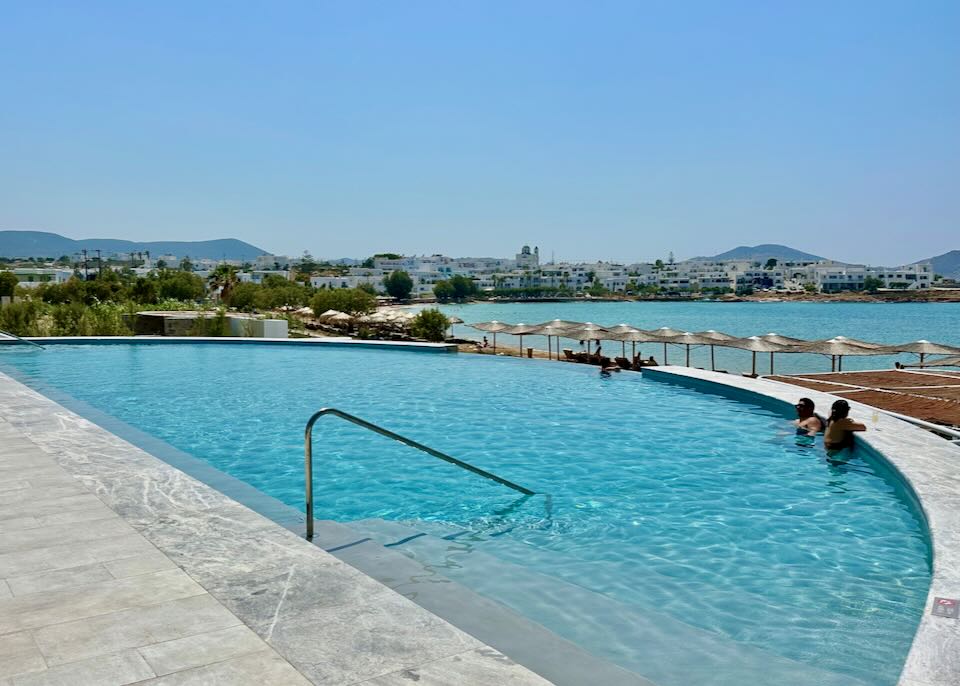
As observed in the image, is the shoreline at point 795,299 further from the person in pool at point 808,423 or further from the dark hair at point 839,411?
the dark hair at point 839,411

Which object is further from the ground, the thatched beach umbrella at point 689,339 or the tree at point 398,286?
the tree at point 398,286

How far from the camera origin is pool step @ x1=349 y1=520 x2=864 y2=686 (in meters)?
4.00

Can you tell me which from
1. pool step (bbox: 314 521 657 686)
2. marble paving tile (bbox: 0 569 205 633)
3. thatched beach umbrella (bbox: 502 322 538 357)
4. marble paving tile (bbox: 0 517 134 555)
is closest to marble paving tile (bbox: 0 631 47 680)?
marble paving tile (bbox: 0 569 205 633)

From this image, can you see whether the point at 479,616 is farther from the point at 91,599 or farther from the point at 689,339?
the point at 689,339

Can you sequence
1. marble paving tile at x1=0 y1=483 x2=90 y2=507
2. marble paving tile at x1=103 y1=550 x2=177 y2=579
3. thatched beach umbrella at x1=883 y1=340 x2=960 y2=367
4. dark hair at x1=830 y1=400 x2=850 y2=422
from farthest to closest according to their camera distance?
thatched beach umbrella at x1=883 y1=340 x2=960 y2=367 → dark hair at x1=830 y1=400 x2=850 y2=422 → marble paving tile at x1=0 y1=483 x2=90 y2=507 → marble paving tile at x1=103 y1=550 x2=177 y2=579

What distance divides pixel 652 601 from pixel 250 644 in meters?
2.81

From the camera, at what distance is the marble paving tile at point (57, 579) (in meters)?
3.93

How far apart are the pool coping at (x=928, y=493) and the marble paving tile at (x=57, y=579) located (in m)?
3.86

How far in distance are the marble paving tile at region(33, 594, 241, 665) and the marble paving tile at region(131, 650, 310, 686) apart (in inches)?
14.1

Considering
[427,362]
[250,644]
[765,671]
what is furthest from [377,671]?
[427,362]

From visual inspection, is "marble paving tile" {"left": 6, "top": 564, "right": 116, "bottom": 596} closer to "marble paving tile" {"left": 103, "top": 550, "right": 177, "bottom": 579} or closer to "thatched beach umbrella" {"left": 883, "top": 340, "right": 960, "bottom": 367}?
"marble paving tile" {"left": 103, "top": 550, "right": 177, "bottom": 579}

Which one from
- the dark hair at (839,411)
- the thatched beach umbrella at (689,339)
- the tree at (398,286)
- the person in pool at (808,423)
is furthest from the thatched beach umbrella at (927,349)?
the tree at (398,286)

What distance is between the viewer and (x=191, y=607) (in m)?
3.67

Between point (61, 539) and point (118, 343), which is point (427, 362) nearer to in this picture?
point (118, 343)
